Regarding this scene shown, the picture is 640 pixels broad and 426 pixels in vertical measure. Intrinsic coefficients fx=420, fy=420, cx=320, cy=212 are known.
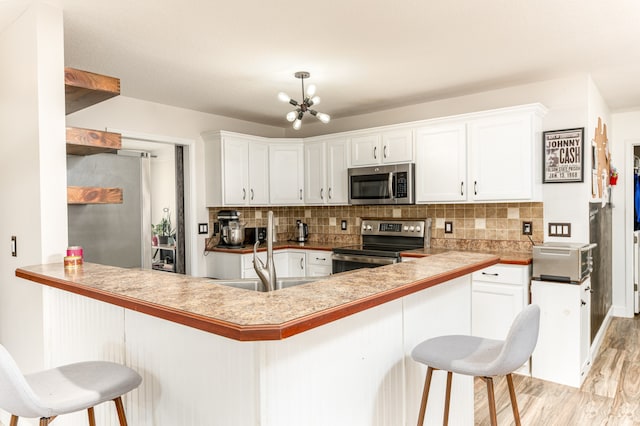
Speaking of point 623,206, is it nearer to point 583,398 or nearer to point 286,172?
point 583,398

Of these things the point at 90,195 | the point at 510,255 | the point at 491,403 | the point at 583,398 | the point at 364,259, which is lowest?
the point at 583,398

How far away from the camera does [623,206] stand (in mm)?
4816

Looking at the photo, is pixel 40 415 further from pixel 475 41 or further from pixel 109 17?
pixel 475 41

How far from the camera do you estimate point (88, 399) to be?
1.42 meters

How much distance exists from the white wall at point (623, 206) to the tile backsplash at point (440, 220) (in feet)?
6.22

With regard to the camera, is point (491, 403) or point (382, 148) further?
point (382, 148)

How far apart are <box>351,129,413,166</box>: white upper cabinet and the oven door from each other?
1.01 metres

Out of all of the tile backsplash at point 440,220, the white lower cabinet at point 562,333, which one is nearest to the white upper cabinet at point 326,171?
the tile backsplash at point 440,220

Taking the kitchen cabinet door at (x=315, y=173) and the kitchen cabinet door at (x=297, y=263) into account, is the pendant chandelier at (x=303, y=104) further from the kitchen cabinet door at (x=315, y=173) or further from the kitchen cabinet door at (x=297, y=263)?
the kitchen cabinet door at (x=297, y=263)

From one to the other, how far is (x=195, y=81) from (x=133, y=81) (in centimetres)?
51

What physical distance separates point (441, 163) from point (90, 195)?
2942 mm

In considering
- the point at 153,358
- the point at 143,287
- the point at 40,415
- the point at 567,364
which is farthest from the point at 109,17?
the point at 567,364

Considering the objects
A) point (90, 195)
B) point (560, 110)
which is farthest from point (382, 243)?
point (90, 195)

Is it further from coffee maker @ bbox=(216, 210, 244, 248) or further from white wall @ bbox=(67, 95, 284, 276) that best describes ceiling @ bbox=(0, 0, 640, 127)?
coffee maker @ bbox=(216, 210, 244, 248)
